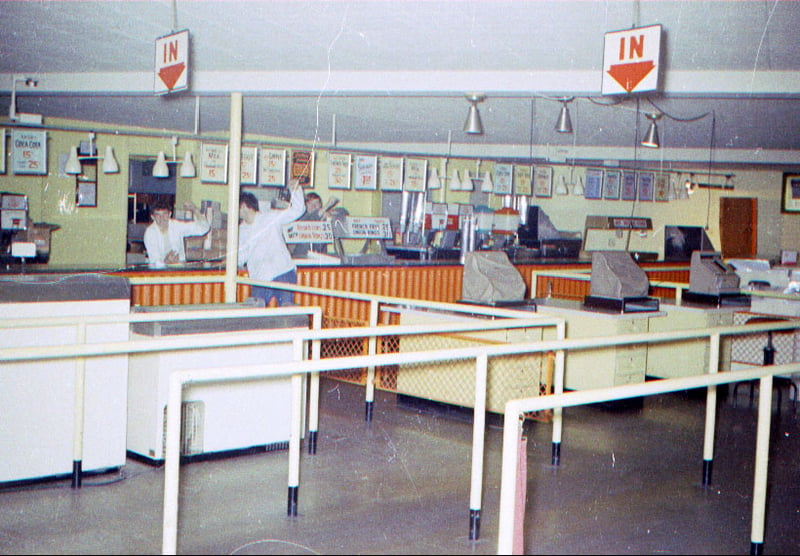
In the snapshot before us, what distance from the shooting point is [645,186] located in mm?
15398

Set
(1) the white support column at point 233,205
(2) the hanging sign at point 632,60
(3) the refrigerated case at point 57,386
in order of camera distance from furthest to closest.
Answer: (1) the white support column at point 233,205 → (2) the hanging sign at point 632,60 → (3) the refrigerated case at point 57,386

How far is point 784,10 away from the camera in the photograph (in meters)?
4.67

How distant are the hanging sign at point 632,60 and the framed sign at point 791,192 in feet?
41.3

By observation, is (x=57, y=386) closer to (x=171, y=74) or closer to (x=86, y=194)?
(x=171, y=74)

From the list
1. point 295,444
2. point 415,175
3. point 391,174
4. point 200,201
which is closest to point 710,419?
point 295,444

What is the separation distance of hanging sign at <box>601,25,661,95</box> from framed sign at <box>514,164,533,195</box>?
8947 millimetres

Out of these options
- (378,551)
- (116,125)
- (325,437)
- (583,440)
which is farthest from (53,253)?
(378,551)

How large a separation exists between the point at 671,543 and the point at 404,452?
1.86 meters

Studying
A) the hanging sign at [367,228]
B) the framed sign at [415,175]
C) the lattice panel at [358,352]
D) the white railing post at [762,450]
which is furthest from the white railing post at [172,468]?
the framed sign at [415,175]

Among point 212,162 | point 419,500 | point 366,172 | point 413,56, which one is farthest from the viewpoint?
point 366,172

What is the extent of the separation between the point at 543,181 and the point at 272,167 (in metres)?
6.09

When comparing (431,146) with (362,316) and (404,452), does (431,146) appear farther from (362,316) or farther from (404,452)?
(404,452)

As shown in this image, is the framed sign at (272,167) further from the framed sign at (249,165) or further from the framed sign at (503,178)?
the framed sign at (503,178)

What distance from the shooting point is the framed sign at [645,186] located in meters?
15.3
